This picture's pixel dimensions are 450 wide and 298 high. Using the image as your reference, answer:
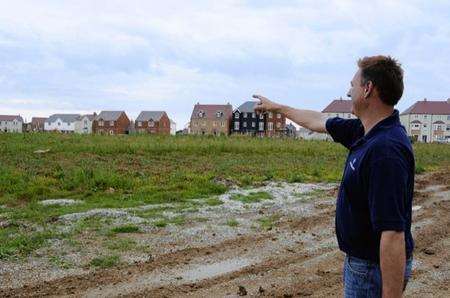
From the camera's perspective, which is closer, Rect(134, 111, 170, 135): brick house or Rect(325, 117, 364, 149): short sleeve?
Rect(325, 117, 364, 149): short sleeve

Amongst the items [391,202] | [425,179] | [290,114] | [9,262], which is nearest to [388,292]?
[391,202]

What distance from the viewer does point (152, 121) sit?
4486 inches

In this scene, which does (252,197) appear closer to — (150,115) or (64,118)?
(150,115)

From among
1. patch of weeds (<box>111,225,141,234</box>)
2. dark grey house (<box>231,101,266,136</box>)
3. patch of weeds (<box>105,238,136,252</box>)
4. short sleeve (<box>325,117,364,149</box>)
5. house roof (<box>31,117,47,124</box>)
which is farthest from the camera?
house roof (<box>31,117,47,124</box>)

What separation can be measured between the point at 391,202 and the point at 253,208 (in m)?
11.1

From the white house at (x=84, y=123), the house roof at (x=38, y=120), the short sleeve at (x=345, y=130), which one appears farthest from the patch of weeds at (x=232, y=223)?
the house roof at (x=38, y=120)

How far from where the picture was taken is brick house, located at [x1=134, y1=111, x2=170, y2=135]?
113 meters

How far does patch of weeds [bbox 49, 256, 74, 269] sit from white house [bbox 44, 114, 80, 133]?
13617 centimetres

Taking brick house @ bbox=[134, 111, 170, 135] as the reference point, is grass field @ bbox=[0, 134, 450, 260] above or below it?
below

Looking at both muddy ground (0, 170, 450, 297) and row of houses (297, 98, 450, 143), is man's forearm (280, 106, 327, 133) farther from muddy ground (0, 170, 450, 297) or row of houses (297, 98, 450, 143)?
row of houses (297, 98, 450, 143)

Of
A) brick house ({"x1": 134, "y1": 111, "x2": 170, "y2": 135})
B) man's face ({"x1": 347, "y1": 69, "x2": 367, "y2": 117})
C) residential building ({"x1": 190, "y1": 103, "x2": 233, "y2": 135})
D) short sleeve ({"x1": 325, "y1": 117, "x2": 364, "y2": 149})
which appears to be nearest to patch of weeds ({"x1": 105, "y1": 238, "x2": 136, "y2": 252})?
short sleeve ({"x1": 325, "y1": 117, "x2": 364, "y2": 149})

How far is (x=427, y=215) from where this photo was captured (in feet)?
41.6

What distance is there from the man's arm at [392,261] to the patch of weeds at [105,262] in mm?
6075

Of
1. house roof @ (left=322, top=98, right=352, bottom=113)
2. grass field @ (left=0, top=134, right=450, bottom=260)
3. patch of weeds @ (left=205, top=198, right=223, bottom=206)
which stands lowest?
patch of weeds @ (left=205, top=198, right=223, bottom=206)
